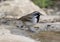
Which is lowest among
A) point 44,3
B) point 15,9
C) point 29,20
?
point 44,3

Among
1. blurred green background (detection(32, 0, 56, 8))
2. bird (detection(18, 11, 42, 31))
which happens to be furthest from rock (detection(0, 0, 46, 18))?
bird (detection(18, 11, 42, 31))

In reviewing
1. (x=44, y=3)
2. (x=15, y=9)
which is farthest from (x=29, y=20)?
(x=44, y=3)

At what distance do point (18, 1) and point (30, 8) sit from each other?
1.65m

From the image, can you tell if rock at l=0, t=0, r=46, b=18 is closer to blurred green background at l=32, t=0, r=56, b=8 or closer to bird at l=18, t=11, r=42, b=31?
blurred green background at l=32, t=0, r=56, b=8

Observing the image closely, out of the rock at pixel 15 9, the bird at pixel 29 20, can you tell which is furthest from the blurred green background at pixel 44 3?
the bird at pixel 29 20

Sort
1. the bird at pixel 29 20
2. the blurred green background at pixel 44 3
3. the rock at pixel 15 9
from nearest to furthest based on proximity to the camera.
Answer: the bird at pixel 29 20 < the rock at pixel 15 9 < the blurred green background at pixel 44 3

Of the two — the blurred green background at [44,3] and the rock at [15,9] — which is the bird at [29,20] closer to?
the rock at [15,9]

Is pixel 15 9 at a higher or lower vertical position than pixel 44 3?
higher

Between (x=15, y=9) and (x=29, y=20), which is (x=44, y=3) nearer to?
(x=15, y=9)

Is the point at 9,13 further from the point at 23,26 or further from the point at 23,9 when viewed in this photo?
the point at 23,26

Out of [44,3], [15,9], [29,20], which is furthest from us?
[44,3]

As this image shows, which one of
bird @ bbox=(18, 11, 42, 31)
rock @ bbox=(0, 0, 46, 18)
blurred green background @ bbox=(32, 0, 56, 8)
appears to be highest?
bird @ bbox=(18, 11, 42, 31)

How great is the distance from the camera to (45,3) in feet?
67.1

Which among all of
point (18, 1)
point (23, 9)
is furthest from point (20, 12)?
point (18, 1)
